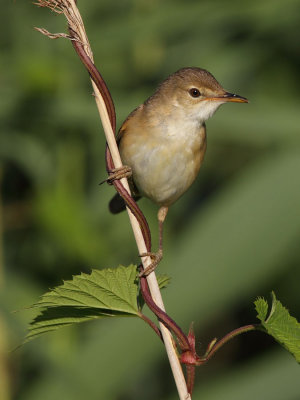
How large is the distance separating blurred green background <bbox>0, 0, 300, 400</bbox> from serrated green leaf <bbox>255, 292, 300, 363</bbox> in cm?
157

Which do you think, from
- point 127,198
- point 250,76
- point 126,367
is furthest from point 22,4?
point 127,198

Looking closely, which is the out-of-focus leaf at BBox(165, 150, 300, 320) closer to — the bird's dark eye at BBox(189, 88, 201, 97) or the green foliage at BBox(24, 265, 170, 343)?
the bird's dark eye at BBox(189, 88, 201, 97)

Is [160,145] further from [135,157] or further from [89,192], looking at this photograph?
[89,192]

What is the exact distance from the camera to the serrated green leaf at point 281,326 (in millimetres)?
1552

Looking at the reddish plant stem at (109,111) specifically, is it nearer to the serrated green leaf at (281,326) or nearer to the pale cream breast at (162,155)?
the serrated green leaf at (281,326)

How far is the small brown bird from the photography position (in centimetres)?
294

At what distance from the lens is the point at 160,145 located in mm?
2936

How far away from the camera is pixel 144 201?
14.2 ft

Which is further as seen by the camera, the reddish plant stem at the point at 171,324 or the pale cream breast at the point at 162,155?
the pale cream breast at the point at 162,155

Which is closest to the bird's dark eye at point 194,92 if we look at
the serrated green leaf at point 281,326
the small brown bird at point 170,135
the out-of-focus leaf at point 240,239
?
the small brown bird at point 170,135

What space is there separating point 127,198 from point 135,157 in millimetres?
1235

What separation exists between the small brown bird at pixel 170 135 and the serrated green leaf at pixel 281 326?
1.33m

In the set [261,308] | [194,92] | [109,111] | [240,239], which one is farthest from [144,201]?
[261,308]

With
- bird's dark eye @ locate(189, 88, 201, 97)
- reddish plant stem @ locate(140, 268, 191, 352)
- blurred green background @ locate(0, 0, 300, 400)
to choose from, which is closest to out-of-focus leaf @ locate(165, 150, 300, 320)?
blurred green background @ locate(0, 0, 300, 400)
